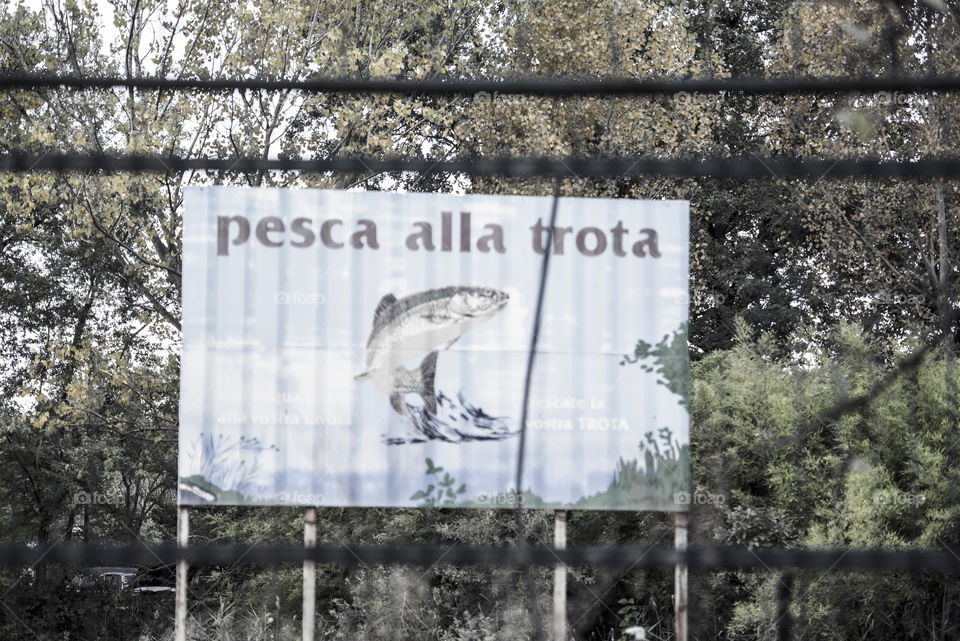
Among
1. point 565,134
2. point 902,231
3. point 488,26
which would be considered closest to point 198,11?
point 488,26

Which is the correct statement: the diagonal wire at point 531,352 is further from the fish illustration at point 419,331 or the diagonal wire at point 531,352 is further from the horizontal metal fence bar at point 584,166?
the horizontal metal fence bar at point 584,166

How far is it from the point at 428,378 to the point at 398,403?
14 centimetres

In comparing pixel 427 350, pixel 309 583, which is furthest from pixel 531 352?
pixel 309 583

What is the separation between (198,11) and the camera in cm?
550

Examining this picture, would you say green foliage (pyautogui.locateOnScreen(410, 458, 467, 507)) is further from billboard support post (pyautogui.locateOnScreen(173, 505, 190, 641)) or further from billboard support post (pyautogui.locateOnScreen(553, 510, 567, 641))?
billboard support post (pyautogui.locateOnScreen(173, 505, 190, 641))

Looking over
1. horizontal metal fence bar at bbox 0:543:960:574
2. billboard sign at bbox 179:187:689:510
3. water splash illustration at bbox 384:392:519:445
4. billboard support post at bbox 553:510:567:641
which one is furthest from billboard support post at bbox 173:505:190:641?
horizontal metal fence bar at bbox 0:543:960:574

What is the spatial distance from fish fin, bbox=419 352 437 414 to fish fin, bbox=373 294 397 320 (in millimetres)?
236

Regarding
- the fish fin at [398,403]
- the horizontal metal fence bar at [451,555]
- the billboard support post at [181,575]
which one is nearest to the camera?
the horizontal metal fence bar at [451,555]

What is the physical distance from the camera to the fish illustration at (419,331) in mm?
3367

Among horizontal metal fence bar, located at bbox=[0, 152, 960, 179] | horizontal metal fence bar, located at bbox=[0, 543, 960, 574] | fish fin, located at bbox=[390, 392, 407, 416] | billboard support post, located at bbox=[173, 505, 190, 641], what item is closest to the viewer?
horizontal metal fence bar, located at bbox=[0, 543, 960, 574]

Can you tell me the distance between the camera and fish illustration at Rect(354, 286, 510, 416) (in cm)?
337

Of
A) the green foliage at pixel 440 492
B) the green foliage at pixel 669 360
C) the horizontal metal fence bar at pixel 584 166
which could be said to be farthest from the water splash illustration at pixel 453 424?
the horizontal metal fence bar at pixel 584 166

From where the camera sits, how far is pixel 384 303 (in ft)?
11.2

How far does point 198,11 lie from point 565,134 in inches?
92.0
